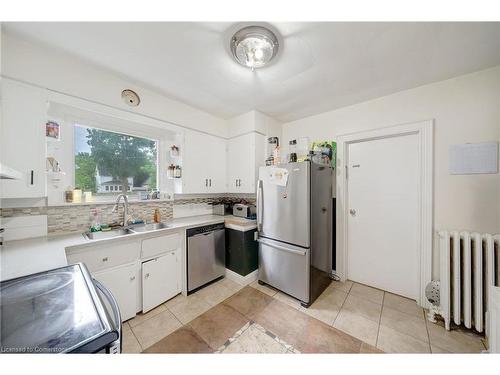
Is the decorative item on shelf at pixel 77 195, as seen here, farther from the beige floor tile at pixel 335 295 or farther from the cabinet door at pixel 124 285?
the beige floor tile at pixel 335 295

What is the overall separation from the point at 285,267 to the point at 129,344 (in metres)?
1.52

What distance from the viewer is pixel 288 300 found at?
6.49ft

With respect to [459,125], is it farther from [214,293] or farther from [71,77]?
[71,77]

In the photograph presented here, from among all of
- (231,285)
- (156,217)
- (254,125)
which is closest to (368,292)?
(231,285)

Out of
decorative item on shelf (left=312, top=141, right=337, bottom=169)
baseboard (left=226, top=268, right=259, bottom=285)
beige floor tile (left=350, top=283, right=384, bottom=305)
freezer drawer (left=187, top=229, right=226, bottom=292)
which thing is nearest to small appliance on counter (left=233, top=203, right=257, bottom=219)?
freezer drawer (left=187, top=229, right=226, bottom=292)

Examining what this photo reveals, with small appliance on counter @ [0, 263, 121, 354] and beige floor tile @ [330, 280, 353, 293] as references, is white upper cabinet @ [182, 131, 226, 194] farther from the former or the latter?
beige floor tile @ [330, 280, 353, 293]

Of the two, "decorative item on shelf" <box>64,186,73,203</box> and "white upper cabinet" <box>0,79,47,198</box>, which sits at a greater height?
"white upper cabinet" <box>0,79,47,198</box>

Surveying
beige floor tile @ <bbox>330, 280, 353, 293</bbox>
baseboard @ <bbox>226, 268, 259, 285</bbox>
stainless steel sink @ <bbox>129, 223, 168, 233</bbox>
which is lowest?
beige floor tile @ <bbox>330, 280, 353, 293</bbox>

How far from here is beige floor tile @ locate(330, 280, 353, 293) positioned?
2.18 m

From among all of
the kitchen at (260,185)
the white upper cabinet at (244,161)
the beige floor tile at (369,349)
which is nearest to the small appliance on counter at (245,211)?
the kitchen at (260,185)

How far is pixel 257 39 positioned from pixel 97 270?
216cm

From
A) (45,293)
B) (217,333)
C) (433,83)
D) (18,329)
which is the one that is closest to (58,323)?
(18,329)

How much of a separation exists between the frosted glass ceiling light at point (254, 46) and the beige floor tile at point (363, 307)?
2453mm

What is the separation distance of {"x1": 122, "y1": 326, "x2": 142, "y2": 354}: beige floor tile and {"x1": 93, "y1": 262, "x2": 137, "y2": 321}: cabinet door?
0.15 metres
